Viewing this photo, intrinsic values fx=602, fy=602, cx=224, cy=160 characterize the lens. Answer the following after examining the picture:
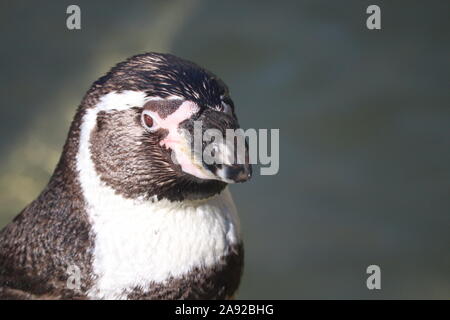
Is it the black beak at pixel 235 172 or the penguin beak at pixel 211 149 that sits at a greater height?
the penguin beak at pixel 211 149

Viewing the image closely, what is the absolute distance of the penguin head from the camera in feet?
2.41

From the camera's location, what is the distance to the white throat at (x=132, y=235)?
2.58ft

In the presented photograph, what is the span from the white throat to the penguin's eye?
5 cm

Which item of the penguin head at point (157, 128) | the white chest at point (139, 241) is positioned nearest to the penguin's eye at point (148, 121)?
the penguin head at point (157, 128)

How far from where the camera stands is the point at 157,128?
76cm

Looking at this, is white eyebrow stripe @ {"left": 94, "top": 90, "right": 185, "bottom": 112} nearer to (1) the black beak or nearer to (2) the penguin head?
Result: (2) the penguin head

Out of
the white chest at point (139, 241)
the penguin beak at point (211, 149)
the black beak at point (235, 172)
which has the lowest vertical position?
the white chest at point (139, 241)

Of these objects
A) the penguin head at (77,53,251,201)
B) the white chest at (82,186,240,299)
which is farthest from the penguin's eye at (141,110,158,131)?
the white chest at (82,186,240,299)

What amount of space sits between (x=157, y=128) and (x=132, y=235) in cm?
15

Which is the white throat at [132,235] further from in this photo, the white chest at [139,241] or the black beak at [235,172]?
the black beak at [235,172]
